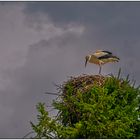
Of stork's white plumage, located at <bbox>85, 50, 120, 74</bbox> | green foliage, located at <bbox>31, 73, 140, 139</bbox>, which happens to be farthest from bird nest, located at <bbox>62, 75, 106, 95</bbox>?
stork's white plumage, located at <bbox>85, 50, 120, 74</bbox>

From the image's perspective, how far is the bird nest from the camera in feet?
81.4

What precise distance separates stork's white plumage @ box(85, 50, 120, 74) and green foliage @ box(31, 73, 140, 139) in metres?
2.47

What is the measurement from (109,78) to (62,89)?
167 centimetres

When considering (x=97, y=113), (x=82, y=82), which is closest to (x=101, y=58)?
(x=82, y=82)

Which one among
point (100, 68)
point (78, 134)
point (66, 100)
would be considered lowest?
point (78, 134)

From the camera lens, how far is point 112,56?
27391 mm

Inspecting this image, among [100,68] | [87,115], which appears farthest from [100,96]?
[100,68]

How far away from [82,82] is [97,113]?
87.3 inches

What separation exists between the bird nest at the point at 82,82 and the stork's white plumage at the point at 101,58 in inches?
94.2

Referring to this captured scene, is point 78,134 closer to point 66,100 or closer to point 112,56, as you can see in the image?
point 66,100

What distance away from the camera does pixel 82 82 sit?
24.9 m

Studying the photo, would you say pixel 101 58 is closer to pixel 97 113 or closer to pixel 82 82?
pixel 82 82

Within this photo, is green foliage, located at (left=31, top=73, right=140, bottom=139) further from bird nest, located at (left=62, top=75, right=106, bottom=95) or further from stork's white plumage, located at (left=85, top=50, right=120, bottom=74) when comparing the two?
stork's white plumage, located at (left=85, top=50, right=120, bottom=74)

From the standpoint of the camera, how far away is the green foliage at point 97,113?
898 inches
